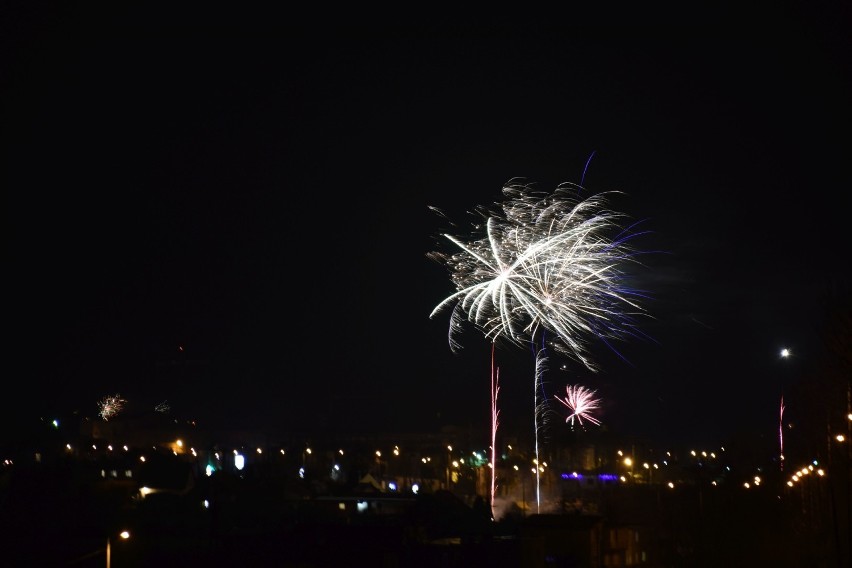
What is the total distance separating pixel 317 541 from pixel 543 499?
24.8 m

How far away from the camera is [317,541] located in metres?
18.3

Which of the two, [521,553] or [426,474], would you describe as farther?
[426,474]

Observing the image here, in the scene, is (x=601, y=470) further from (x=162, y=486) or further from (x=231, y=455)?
(x=162, y=486)

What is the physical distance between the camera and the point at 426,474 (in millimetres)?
48406

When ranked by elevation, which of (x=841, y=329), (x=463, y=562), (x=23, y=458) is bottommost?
(x=463, y=562)

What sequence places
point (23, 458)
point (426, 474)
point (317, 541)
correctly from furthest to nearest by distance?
point (426, 474)
point (23, 458)
point (317, 541)

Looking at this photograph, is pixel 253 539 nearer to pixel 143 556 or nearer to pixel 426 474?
pixel 143 556

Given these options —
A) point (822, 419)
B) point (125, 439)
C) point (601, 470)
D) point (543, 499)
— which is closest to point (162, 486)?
point (543, 499)

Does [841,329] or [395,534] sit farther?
[841,329]

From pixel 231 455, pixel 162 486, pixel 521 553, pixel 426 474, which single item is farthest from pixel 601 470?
pixel 521 553

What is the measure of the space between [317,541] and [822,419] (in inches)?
763

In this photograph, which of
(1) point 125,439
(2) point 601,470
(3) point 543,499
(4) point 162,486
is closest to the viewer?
(4) point 162,486

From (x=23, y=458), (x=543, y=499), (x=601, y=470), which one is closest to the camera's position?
(x=23, y=458)

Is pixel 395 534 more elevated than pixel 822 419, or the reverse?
pixel 822 419
